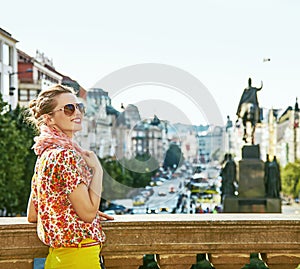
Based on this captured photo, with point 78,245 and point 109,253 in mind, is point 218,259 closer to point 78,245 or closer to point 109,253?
point 109,253

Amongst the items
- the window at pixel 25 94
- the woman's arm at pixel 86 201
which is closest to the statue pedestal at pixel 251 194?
the woman's arm at pixel 86 201

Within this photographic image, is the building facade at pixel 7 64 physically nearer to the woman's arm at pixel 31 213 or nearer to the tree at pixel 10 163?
the tree at pixel 10 163

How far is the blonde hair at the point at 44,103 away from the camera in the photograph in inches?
147

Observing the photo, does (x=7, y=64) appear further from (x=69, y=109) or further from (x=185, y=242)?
(x=69, y=109)

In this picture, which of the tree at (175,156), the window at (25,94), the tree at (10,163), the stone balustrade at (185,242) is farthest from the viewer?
the window at (25,94)

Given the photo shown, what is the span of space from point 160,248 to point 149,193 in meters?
55.6

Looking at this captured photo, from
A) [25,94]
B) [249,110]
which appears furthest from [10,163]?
[25,94]

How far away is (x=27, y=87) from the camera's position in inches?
2982

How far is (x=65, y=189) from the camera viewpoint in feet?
11.4

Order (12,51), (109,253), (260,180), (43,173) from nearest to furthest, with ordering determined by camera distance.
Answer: (43,173) < (109,253) < (260,180) < (12,51)

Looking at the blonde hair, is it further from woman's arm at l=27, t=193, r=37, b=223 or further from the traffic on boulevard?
the traffic on boulevard

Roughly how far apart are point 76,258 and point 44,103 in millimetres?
880

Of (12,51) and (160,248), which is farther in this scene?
(12,51)

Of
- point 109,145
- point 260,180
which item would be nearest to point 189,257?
point 260,180
